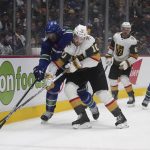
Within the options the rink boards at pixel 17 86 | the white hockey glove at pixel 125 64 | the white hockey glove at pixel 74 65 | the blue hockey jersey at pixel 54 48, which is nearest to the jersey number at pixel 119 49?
the white hockey glove at pixel 125 64

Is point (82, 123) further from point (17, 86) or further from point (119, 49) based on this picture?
point (119, 49)

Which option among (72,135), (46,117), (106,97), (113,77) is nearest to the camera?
(72,135)

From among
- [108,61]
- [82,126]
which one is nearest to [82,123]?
[82,126]

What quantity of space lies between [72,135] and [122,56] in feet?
9.62

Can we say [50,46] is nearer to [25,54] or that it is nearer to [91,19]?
[25,54]

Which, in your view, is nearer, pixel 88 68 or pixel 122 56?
pixel 88 68

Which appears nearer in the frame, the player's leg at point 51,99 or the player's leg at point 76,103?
the player's leg at point 76,103

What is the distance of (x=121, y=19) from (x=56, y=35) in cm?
497

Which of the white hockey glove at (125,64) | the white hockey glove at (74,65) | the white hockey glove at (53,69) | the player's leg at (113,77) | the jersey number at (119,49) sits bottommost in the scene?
the player's leg at (113,77)

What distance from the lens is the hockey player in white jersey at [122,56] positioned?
27.5 ft

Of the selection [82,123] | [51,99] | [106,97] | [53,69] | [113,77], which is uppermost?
[53,69]

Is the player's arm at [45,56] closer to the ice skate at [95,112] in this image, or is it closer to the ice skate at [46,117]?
the ice skate at [46,117]

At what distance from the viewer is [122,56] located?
859 centimetres

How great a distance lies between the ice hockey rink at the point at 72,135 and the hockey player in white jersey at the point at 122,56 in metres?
1.24
